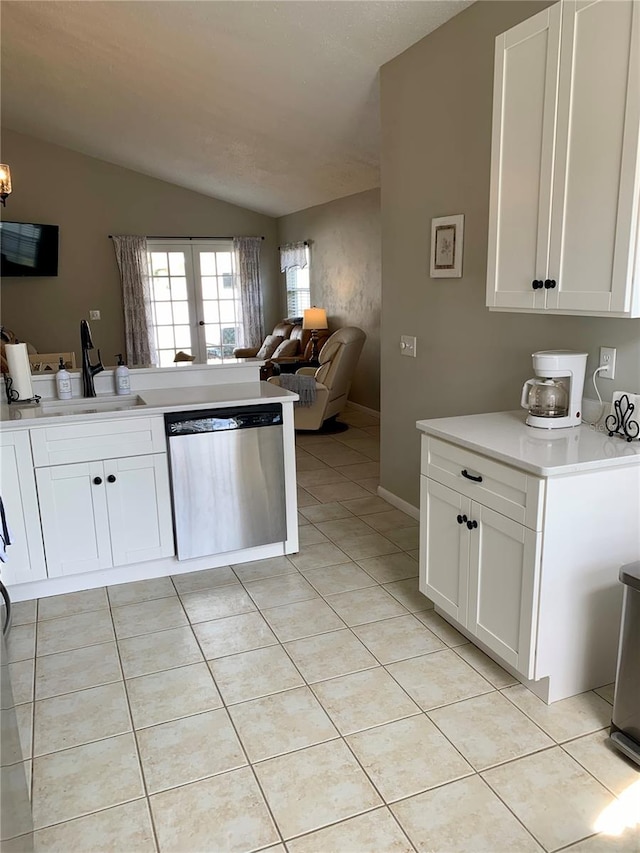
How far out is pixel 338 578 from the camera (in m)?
Answer: 3.09

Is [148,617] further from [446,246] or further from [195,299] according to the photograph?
[195,299]

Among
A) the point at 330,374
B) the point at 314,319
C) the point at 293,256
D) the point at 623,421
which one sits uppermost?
the point at 293,256

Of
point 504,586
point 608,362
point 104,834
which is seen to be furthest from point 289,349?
point 104,834

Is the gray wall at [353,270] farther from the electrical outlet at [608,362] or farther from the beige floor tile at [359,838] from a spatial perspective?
the beige floor tile at [359,838]

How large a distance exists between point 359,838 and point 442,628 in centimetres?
109

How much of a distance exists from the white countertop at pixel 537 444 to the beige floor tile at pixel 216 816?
128 cm

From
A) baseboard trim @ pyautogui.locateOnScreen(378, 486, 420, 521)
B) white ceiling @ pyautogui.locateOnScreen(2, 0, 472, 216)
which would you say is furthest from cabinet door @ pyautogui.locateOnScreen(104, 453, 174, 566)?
white ceiling @ pyautogui.locateOnScreen(2, 0, 472, 216)

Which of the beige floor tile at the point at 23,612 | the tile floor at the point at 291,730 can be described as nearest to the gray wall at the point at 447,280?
the tile floor at the point at 291,730

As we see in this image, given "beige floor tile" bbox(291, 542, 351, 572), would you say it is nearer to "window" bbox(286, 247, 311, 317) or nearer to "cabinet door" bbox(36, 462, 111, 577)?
"cabinet door" bbox(36, 462, 111, 577)

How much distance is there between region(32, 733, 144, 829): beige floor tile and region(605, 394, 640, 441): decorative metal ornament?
1941 mm

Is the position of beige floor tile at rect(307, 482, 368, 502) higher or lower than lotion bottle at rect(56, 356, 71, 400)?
lower

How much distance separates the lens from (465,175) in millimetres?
3031

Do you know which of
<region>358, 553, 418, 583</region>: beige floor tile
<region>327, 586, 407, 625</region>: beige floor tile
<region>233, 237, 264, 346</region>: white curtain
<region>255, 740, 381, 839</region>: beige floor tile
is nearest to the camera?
<region>255, 740, 381, 839</region>: beige floor tile

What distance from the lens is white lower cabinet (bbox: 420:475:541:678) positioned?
2.03 metres
